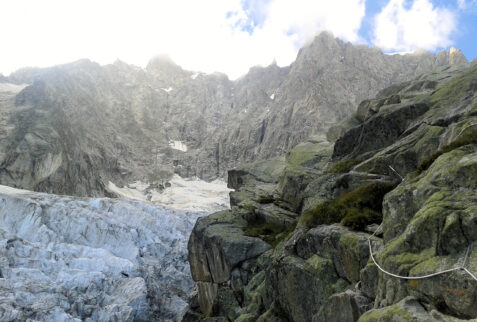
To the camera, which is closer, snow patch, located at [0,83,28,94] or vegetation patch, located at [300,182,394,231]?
vegetation patch, located at [300,182,394,231]

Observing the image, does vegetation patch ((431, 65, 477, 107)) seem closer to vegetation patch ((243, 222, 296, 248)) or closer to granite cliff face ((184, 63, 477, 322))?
granite cliff face ((184, 63, 477, 322))

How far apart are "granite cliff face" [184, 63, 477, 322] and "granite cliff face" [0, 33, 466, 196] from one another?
9614 cm

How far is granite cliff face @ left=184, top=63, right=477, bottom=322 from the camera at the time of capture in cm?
733

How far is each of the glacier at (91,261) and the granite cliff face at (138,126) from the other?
5484 cm

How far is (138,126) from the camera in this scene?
655 feet

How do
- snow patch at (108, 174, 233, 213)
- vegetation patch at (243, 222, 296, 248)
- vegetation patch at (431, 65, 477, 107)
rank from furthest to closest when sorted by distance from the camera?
1. snow patch at (108, 174, 233, 213)
2. vegetation patch at (243, 222, 296, 248)
3. vegetation patch at (431, 65, 477, 107)

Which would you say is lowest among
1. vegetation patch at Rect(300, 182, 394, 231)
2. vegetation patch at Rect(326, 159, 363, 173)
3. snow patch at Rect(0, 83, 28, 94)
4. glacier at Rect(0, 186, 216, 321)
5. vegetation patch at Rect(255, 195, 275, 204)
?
glacier at Rect(0, 186, 216, 321)

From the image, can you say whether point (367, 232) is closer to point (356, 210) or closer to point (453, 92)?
point (356, 210)

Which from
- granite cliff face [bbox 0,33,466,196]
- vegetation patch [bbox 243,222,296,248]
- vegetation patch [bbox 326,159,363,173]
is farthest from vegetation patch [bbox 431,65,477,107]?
granite cliff face [bbox 0,33,466,196]

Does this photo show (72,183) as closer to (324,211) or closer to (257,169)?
(257,169)

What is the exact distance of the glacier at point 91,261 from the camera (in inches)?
1704

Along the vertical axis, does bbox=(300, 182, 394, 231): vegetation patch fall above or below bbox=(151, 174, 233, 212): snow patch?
above

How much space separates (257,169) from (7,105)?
13790cm

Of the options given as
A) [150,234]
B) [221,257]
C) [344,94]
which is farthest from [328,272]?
[344,94]
